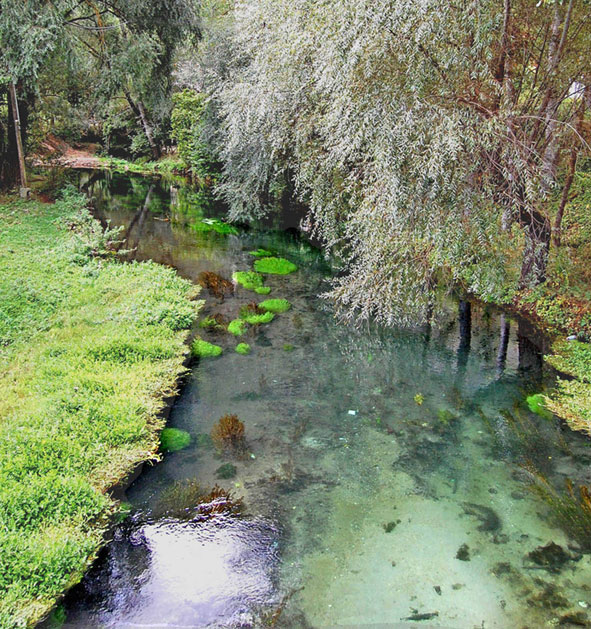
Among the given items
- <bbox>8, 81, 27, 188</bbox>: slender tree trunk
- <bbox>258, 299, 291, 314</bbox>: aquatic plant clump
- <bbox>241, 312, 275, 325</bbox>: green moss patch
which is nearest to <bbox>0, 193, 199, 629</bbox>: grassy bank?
<bbox>241, 312, 275, 325</bbox>: green moss patch

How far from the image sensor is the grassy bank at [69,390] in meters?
4.51

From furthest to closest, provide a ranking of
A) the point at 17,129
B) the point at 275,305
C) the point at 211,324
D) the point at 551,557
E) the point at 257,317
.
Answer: the point at 17,129, the point at 275,305, the point at 257,317, the point at 211,324, the point at 551,557

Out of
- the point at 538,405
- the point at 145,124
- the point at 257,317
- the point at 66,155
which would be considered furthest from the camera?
the point at 145,124

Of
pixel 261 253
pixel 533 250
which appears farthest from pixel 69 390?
pixel 261 253

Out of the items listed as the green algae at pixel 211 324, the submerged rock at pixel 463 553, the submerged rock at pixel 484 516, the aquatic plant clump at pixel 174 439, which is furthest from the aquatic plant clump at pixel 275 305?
the submerged rock at pixel 463 553

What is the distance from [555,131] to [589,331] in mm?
3562

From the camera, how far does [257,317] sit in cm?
1072

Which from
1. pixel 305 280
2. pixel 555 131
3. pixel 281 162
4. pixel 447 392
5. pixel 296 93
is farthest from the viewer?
pixel 281 162

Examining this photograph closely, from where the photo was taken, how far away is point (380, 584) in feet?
16.0

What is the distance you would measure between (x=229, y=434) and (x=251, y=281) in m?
6.40

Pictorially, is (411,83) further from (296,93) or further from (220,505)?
(220,505)

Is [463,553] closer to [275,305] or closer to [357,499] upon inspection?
[357,499]

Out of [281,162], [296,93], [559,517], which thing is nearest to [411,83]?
[296,93]

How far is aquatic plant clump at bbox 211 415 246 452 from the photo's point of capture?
6.74 metres
